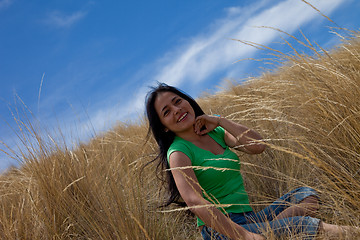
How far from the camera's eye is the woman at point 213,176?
5.64ft

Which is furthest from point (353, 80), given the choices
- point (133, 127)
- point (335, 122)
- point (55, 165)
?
point (133, 127)

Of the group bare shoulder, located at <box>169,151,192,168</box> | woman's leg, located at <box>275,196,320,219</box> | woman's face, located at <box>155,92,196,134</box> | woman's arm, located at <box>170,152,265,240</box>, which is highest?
woman's face, located at <box>155,92,196,134</box>

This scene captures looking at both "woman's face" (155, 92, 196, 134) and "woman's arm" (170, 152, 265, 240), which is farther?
"woman's face" (155, 92, 196, 134)

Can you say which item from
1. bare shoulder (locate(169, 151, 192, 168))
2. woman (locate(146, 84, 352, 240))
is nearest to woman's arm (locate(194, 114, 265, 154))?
woman (locate(146, 84, 352, 240))

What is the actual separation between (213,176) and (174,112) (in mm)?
472

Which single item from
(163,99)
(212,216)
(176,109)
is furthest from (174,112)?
(212,216)

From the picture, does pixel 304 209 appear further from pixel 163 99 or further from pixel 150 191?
pixel 150 191

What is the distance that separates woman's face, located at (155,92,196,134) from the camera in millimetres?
2135

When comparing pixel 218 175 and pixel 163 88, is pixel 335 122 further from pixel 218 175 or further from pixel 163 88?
pixel 163 88

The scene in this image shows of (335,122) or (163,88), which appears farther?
(163,88)

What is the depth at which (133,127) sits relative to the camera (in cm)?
586

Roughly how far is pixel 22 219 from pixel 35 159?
0.45 meters

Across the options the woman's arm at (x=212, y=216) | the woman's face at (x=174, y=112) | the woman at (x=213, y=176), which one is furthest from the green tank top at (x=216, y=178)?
the woman's arm at (x=212, y=216)

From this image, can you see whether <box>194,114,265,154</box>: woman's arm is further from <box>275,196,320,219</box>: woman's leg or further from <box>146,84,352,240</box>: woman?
<box>275,196,320,219</box>: woman's leg
